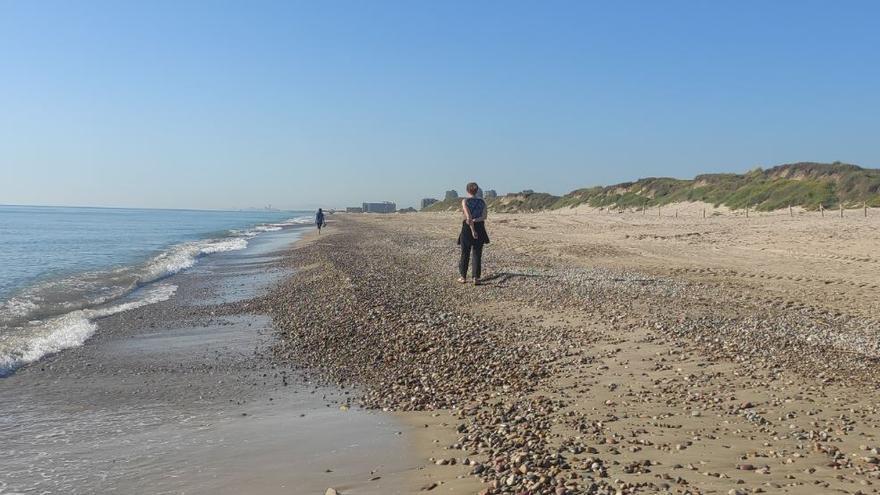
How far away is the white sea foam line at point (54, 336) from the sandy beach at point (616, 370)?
330cm

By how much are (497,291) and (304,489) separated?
867cm

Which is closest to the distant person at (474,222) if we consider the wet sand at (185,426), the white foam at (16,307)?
the wet sand at (185,426)

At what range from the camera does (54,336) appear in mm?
10406

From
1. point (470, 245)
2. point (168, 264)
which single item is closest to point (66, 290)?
point (168, 264)

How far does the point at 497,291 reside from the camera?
12.6 metres

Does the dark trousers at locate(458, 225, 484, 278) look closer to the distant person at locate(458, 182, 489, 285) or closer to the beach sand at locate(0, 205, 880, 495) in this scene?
the distant person at locate(458, 182, 489, 285)

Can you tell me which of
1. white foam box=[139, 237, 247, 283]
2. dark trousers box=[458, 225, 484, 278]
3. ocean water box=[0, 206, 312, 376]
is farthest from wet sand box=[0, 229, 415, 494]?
white foam box=[139, 237, 247, 283]

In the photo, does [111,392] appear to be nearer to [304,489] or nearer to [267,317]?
[304,489]

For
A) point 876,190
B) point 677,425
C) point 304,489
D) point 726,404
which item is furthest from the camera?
point 876,190

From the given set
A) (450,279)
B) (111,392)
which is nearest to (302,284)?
(450,279)

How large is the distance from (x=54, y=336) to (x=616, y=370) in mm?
9200

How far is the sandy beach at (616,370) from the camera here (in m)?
4.03

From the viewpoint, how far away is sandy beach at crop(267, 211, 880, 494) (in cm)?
403

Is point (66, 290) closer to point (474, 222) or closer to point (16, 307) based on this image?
point (16, 307)
